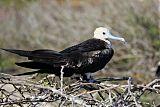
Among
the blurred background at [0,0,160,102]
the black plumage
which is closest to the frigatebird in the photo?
the black plumage

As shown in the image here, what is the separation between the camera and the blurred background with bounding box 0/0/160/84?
891 cm

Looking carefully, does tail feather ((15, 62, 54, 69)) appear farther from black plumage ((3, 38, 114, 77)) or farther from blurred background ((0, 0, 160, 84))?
blurred background ((0, 0, 160, 84))

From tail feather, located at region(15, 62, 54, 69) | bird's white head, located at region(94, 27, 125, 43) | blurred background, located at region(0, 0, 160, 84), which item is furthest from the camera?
blurred background, located at region(0, 0, 160, 84)

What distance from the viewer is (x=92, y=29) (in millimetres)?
9461

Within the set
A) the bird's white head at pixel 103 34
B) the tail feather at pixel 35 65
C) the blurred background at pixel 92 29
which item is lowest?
the tail feather at pixel 35 65

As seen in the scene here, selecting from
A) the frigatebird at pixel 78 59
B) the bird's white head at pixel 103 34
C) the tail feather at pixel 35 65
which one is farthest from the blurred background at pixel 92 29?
the tail feather at pixel 35 65

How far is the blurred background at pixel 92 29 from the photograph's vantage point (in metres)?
8.91

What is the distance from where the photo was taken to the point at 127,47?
9070 mm

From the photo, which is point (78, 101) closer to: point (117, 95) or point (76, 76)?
point (117, 95)

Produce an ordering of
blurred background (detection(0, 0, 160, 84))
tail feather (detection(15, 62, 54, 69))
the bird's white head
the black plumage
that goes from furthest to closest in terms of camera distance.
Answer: blurred background (detection(0, 0, 160, 84)) < the bird's white head < the black plumage < tail feather (detection(15, 62, 54, 69))

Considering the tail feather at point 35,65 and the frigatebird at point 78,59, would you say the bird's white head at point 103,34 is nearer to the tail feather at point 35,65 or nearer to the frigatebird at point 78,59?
the frigatebird at point 78,59

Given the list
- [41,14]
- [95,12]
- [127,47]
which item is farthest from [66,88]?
[41,14]

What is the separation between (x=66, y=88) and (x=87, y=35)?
6.00 metres

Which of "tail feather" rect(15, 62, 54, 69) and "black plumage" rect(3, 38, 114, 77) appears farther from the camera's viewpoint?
"black plumage" rect(3, 38, 114, 77)
